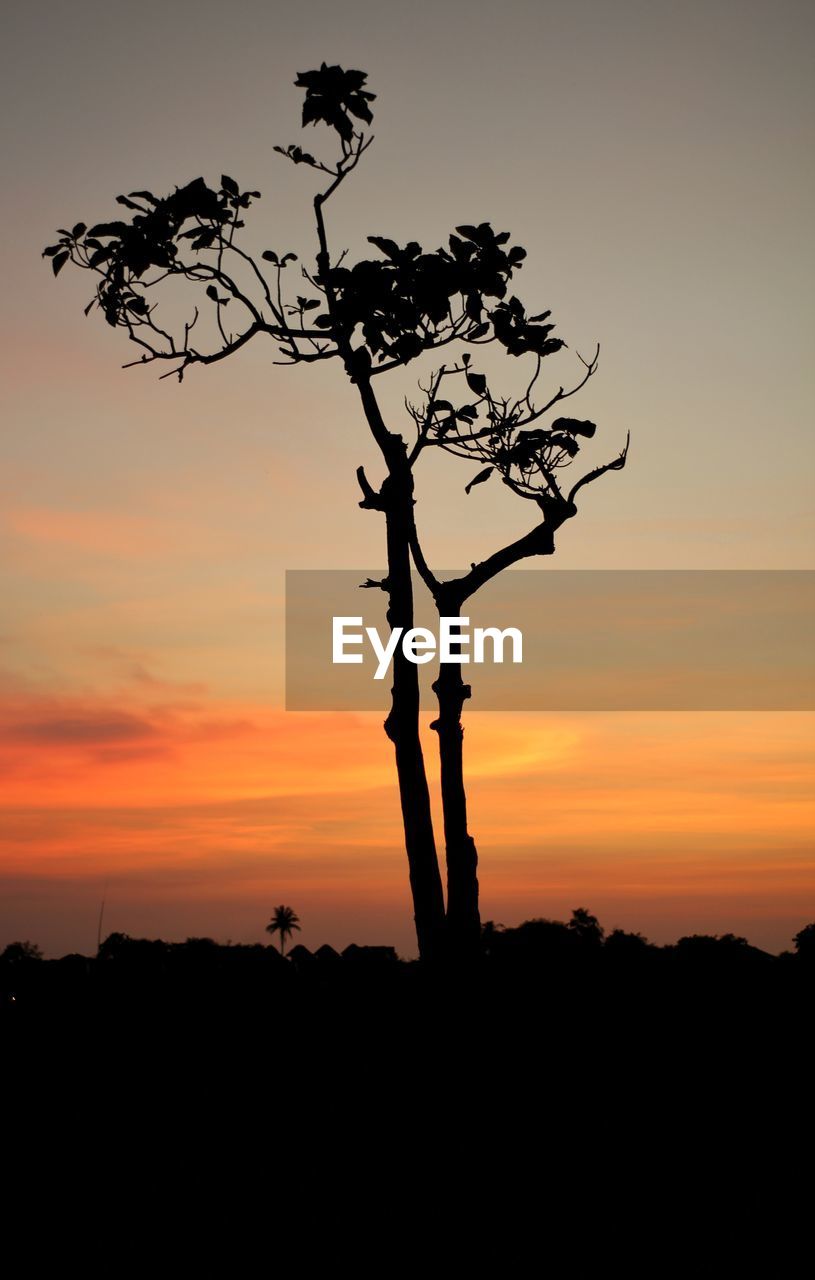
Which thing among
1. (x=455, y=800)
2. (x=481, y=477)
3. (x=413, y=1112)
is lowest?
(x=413, y=1112)

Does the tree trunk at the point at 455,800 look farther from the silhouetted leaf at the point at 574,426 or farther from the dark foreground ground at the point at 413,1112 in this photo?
the silhouetted leaf at the point at 574,426

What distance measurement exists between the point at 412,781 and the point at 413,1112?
5.77 m

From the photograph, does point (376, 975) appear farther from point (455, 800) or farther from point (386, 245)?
point (386, 245)

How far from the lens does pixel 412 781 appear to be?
20.1 m

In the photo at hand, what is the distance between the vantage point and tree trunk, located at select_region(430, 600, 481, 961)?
20422mm

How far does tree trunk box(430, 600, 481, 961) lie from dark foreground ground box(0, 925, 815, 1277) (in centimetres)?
120

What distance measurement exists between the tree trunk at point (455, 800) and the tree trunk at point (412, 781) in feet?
1.42

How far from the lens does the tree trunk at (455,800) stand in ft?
67.0

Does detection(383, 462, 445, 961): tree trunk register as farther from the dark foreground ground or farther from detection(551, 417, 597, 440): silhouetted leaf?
detection(551, 417, 597, 440): silhouetted leaf

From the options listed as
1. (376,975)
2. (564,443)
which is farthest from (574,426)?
(376,975)

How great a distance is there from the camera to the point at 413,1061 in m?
17.0

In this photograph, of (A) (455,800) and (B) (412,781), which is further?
(A) (455,800)

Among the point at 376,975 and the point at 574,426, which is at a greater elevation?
the point at 574,426

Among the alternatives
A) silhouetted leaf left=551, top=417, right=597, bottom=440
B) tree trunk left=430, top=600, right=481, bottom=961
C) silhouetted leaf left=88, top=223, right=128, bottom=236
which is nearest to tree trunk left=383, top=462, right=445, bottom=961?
tree trunk left=430, top=600, right=481, bottom=961
